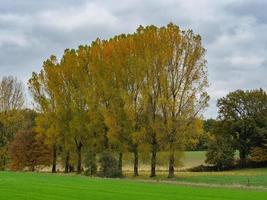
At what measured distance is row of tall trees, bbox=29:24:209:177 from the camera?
174 feet

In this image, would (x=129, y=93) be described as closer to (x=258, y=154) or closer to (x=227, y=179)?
(x=227, y=179)

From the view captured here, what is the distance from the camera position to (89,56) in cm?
6650

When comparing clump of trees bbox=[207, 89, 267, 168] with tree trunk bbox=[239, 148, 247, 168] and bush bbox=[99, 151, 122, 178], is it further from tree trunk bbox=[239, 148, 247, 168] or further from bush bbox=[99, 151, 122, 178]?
bush bbox=[99, 151, 122, 178]

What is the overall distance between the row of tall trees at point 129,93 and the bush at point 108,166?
1.36 m

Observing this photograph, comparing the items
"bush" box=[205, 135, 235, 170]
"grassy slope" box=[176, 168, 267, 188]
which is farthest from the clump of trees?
"grassy slope" box=[176, 168, 267, 188]

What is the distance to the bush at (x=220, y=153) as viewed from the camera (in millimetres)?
87150

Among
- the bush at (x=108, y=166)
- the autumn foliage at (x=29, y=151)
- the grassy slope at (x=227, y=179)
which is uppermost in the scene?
the autumn foliage at (x=29, y=151)

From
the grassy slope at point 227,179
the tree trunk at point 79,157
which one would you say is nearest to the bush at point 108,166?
the grassy slope at point 227,179

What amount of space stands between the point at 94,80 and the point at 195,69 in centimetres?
1559

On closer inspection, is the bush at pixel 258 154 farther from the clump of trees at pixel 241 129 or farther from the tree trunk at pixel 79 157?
the tree trunk at pixel 79 157

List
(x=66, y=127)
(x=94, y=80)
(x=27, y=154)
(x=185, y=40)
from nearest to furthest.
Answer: (x=185, y=40) → (x=94, y=80) → (x=66, y=127) → (x=27, y=154)

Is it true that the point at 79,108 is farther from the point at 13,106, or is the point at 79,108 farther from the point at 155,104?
the point at 13,106

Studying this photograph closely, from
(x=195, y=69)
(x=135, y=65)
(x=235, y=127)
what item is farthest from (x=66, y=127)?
(x=235, y=127)

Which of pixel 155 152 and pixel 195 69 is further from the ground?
pixel 195 69
